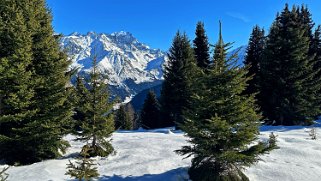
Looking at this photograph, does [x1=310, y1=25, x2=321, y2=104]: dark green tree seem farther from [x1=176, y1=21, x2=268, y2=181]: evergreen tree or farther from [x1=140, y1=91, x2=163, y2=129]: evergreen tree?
[x1=176, y1=21, x2=268, y2=181]: evergreen tree

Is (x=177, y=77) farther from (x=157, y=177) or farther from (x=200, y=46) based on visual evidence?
(x=157, y=177)

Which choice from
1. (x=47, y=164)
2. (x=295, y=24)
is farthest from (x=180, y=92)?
(x=47, y=164)

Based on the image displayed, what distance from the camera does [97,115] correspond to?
16641 mm

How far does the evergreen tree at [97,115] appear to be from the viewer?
53.8 feet

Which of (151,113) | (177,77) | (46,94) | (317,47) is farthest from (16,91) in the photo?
(151,113)

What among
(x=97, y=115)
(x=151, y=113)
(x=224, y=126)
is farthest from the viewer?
(x=151, y=113)

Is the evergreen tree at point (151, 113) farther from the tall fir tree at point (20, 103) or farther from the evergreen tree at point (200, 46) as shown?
the tall fir tree at point (20, 103)

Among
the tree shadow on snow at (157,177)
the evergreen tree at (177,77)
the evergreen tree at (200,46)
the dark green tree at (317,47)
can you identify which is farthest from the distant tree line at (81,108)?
the dark green tree at (317,47)

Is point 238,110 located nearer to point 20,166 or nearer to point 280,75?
point 20,166

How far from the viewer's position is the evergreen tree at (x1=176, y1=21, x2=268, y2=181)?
1208cm

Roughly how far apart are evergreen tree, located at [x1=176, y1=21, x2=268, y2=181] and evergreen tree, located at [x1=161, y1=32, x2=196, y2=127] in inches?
953

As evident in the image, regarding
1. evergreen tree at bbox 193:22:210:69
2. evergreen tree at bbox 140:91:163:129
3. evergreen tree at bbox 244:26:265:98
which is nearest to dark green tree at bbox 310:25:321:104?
evergreen tree at bbox 244:26:265:98

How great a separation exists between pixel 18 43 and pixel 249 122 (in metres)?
12.2

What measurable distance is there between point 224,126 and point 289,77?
886 inches
